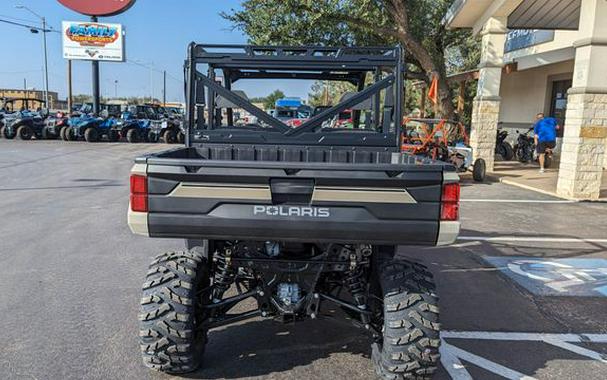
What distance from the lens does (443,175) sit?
3104mm

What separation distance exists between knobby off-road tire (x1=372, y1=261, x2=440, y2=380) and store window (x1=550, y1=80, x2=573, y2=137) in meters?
17.9

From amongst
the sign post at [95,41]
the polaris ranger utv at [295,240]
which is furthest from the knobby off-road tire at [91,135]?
the polaris ranger utv at [295,240]

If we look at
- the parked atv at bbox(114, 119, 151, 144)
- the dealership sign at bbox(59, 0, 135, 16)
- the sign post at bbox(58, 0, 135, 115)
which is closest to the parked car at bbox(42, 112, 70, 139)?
the parked atv at bbox(114, 119, 151, 144)

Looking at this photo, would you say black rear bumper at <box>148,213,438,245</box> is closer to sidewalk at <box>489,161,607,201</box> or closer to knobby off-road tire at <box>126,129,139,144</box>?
sidewalk at <box>489,161,607,201</box>

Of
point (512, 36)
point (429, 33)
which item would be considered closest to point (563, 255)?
Result: point (429, 33)

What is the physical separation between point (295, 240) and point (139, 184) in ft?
3.19

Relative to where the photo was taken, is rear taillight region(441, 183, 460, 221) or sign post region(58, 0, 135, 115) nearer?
rear taillight region(441, 183, 460, 221)

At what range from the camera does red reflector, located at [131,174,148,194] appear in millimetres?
3125

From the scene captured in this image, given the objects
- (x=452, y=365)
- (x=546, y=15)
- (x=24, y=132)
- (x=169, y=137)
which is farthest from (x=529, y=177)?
(x=24, y=132)

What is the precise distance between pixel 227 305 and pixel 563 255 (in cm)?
512

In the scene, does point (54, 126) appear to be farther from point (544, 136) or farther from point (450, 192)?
point (450, 192)

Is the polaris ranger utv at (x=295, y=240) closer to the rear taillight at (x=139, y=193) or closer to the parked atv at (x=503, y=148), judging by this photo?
the rear taillight at (x=139, y=193)

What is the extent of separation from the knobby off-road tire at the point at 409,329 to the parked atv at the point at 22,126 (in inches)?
1045

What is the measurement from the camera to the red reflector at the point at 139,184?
312 centimetres
